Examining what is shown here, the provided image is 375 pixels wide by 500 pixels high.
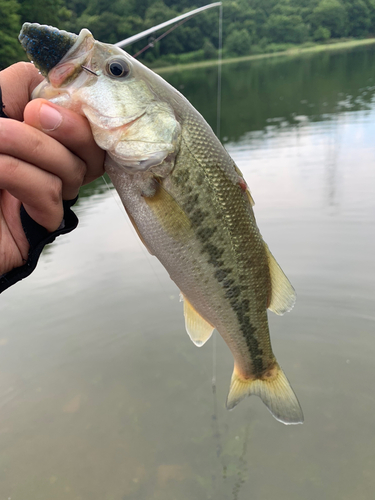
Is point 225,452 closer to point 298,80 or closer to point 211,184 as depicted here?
point 211,184

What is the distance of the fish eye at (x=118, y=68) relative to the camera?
1.64 metres

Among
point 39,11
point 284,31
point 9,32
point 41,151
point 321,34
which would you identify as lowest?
point 321,34

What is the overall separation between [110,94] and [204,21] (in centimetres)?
6006

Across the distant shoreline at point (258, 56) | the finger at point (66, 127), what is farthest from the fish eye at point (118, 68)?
the distant shoreline at point (258, 56)

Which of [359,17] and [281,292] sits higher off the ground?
[281,292]

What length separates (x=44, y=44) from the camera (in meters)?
1.44

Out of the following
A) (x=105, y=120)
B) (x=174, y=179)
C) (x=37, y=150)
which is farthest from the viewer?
(x=174, y=179)

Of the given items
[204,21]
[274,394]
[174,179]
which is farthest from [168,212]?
[204,21]

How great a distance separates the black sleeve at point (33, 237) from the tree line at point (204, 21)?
1253 inches

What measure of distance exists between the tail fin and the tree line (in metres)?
32.2

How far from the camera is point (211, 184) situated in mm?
1854

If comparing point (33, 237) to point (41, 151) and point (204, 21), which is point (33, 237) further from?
point (204, 21)

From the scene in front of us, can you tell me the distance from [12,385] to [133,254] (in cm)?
303

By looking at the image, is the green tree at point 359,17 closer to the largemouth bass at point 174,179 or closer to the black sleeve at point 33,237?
the largemouth bass at point 174,179
